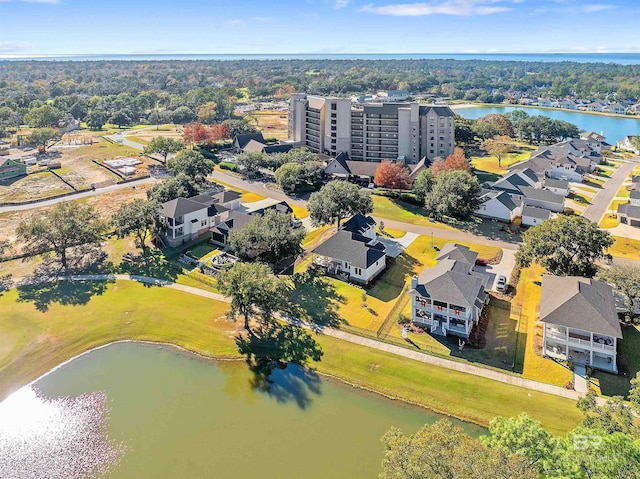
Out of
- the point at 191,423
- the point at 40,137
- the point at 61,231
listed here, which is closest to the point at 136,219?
the point at 61,231

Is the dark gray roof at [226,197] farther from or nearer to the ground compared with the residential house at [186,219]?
farther from the ground

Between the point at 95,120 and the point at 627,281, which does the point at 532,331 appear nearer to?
the point at 627,281

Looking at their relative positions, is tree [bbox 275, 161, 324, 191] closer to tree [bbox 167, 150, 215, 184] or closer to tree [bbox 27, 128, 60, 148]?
tree [bbox 167, 150, 215, 184]

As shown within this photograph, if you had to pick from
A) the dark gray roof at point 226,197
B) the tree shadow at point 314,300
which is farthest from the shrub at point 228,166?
the tree shadow at point 314,300

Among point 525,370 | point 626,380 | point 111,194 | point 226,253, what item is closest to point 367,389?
point 525,370

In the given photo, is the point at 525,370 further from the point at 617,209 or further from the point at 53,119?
the point at 53,119

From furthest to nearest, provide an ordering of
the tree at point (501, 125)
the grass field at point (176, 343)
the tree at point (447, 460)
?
the tree at point (501, 125) → the grass field at point (176, 343) → the tree at point (447, 460)

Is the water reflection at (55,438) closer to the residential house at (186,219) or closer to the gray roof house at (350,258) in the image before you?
the gray roof house at (350,258)

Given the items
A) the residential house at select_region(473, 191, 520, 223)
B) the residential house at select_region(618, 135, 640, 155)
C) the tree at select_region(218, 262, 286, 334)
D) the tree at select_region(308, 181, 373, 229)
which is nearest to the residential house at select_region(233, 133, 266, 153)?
the tree at select_region(308, 181, 373, 229)

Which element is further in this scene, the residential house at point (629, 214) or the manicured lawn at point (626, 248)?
the residential house at point (629, 214)
